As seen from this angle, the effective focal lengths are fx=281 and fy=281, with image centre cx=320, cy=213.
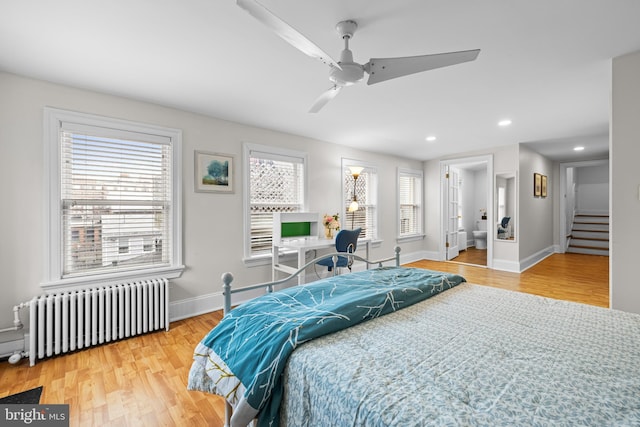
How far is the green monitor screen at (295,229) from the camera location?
155 inches

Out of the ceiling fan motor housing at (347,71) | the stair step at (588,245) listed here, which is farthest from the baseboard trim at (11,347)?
the stair step at (588,245)

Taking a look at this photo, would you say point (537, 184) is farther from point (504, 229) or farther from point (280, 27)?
point (280, 27)

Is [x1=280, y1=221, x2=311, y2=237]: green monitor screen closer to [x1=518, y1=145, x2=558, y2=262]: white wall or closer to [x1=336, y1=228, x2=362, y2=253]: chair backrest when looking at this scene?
[x1=336, y1=228, x2=362, y2=253]: chair backrest

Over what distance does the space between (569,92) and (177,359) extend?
4414 mm

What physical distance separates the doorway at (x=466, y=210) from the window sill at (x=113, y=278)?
5.38 m

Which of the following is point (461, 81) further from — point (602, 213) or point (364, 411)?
point (602, 213)

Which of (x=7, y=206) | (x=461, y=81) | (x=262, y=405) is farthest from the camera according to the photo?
(x=461, y=81)

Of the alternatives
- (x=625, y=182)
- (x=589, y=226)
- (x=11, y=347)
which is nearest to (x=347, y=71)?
(x=625, y=182)

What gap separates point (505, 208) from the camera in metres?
5.52

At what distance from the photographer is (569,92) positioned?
279 cm

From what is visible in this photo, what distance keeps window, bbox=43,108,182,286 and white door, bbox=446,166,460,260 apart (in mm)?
5505

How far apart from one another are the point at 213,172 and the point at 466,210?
23.2 ft

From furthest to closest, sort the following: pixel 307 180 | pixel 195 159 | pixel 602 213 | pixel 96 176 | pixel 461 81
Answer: pixel 602 213 < pixel 307 180 < pixel 195 159 < pixel 96 176 < pixel 461 81

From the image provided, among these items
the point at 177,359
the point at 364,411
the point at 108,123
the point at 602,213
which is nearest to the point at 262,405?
the point at 364,411
